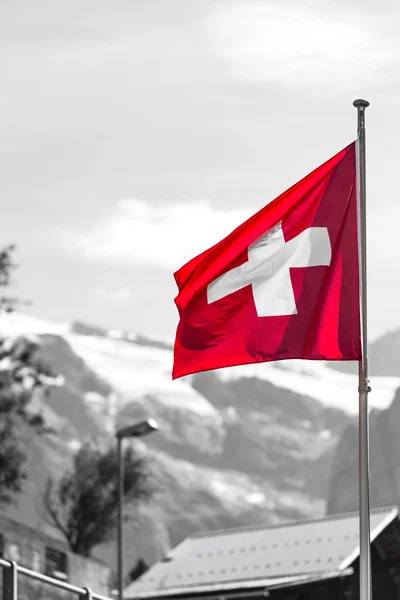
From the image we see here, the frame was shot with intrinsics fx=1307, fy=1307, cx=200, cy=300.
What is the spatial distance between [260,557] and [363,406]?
41449mm

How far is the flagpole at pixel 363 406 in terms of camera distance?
1306 centimetres

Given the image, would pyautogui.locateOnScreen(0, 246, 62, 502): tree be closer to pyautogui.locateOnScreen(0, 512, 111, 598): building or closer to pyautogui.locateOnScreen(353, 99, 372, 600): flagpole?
pyautogui.locateOnScreen(0, 512, 111, 598): building

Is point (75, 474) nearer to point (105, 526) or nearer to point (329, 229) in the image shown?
point (105, 526)

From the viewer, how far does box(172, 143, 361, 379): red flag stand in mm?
13633

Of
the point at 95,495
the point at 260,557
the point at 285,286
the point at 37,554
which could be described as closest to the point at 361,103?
the point at 285,286

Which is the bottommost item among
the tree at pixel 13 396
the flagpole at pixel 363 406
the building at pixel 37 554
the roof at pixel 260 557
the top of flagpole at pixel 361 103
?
the flagpole at pixel 363 406

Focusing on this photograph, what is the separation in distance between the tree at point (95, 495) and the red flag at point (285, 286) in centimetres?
6797

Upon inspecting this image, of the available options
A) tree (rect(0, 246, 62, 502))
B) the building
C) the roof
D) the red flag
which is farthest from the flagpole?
tree (rect(0, 246, 62, 502))

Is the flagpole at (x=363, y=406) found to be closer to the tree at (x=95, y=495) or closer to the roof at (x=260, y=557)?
the roof at (x=260, y=557)

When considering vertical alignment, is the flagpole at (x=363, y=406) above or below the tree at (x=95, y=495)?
below

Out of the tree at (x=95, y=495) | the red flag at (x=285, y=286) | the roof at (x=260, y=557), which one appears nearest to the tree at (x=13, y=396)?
the roof at (x=260, y=557)

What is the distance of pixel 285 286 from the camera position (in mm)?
13945

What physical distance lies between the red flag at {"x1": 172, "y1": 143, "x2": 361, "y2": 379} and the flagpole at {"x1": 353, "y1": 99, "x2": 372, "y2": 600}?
10cm

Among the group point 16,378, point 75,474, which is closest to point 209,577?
point 16,378
